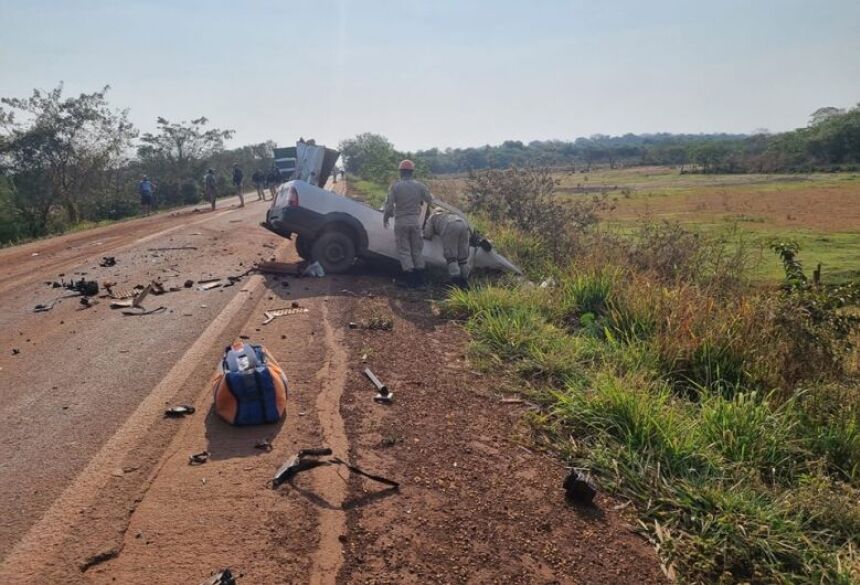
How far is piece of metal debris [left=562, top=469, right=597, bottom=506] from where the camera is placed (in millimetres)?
3498

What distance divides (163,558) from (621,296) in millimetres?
6113

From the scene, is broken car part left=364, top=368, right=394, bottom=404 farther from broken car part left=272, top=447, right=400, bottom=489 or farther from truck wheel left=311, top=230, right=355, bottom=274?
truck wheel left=311, top=230, right=355, bottom=274

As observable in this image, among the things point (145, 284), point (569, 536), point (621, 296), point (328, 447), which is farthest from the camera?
point (145, 284)

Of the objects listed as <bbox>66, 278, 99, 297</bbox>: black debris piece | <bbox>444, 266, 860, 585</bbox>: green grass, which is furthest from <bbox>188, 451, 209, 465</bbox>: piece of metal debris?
<bbox>66, 278, 99, 297</bbox>: black debris piece

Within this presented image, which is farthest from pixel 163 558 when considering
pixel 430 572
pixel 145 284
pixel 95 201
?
pixel 95 201

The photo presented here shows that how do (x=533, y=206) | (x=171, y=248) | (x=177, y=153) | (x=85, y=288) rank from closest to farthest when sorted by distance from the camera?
(x=85, y=288) → (x=171, y=248) → (x=533, y=206) → (x=177, y=153)

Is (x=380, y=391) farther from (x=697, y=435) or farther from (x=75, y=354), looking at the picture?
(x=75, y=354)

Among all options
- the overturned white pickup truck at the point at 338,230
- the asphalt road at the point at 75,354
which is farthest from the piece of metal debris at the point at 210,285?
the overturned white pickup truck at the point at 338,230

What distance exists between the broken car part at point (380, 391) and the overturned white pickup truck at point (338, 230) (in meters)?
4.60

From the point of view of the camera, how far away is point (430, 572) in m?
2.80

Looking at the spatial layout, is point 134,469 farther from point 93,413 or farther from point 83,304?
point 83,304

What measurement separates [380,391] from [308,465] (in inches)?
Result: 54.4

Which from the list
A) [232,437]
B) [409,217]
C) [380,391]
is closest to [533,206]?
[409,217]

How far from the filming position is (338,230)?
9.50m
